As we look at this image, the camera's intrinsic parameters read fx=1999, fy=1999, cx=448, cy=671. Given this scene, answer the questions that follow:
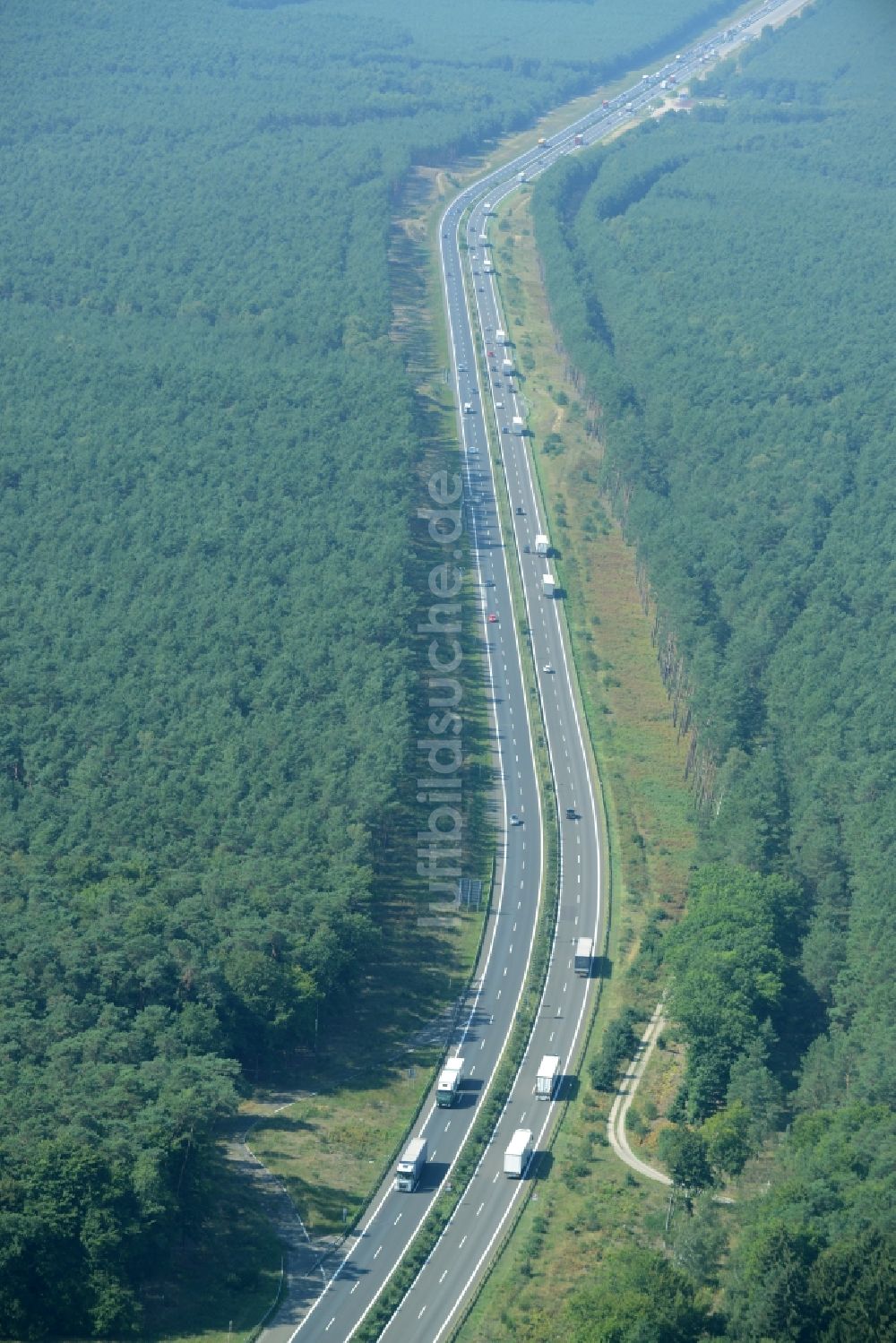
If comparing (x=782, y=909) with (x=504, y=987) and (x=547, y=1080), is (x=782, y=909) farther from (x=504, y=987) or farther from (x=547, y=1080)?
(x=547, y=1080)

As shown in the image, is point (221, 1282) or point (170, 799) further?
point (170, 799)

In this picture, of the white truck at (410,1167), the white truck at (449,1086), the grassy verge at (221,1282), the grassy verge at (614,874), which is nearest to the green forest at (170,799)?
the grassy verge at (221,1282)

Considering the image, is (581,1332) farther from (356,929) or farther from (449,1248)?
(356,929)

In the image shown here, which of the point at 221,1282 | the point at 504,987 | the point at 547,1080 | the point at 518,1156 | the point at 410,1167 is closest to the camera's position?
the point at 221,1282

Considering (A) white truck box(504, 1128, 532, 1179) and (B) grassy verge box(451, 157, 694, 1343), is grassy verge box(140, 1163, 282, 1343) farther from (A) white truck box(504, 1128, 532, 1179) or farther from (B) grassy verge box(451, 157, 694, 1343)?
(A) white truck box(504, 1128, 532, 1179)

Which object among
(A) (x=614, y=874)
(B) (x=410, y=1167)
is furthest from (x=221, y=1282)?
(A) (x=614, y=874)

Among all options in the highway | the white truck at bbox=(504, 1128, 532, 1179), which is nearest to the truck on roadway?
the highway
